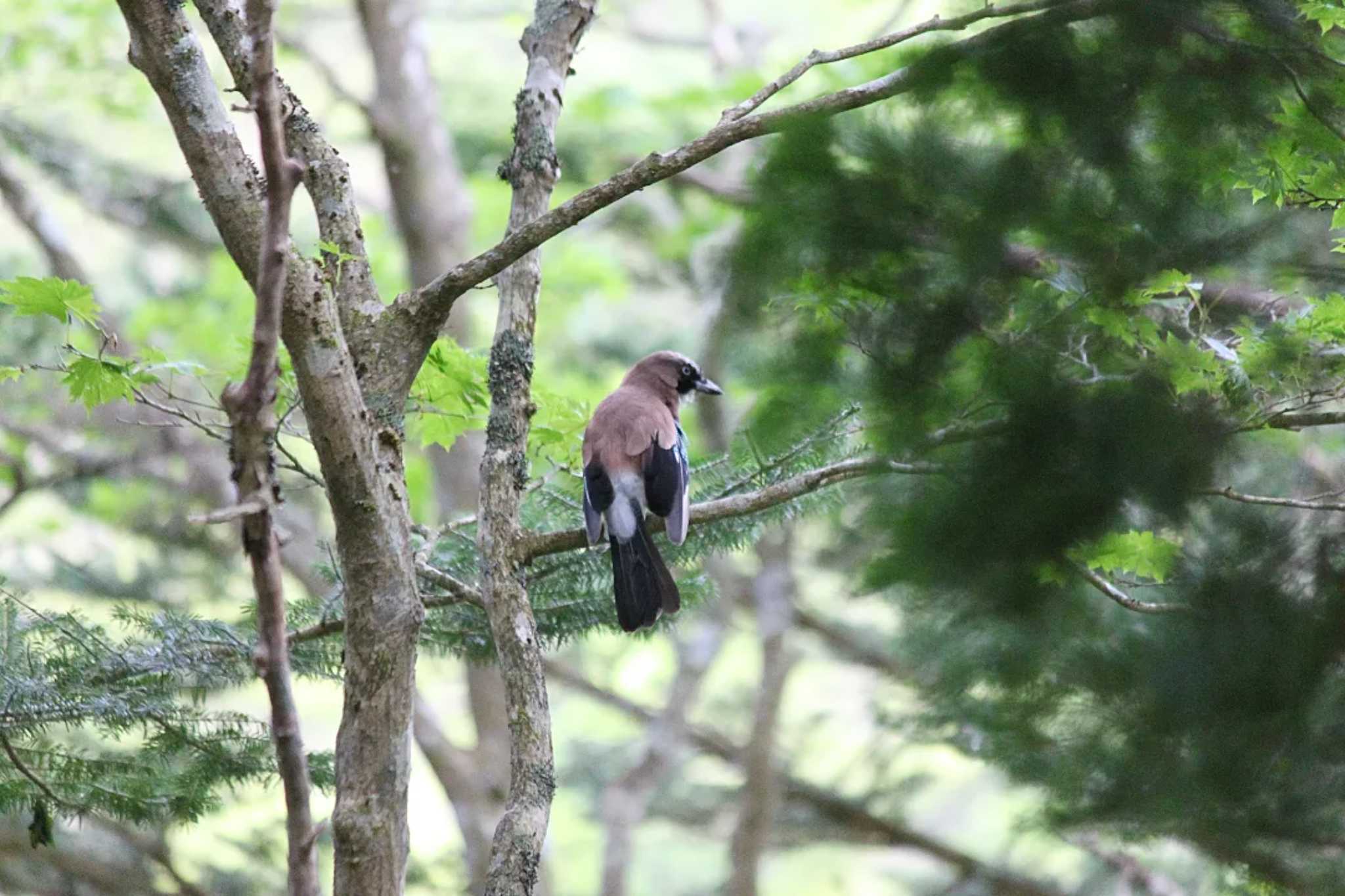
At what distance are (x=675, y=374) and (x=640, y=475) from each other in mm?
1594

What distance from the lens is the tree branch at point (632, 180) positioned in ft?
9.06

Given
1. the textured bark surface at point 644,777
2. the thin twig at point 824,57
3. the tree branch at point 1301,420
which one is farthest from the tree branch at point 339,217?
the textured bark surface at point 644,777

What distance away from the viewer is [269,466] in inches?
93.8

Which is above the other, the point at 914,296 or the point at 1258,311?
the point at 1258,311

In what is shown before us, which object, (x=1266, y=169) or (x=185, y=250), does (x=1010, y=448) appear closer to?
(x=1266, y=169)

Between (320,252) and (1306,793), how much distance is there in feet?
10.0

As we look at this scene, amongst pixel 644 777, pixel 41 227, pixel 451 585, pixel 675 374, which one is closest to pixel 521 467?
pixel 451 585

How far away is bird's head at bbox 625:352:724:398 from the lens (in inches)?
267

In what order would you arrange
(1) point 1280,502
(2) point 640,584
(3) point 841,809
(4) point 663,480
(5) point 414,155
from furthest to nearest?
(3) point 841,809 < (5) point 414,155 < (4) point 663,480 < (2) point 640,584 < (1) point 1280,502

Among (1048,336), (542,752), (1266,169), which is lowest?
(542,752)

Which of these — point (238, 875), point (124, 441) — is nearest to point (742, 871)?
point (238, 875)

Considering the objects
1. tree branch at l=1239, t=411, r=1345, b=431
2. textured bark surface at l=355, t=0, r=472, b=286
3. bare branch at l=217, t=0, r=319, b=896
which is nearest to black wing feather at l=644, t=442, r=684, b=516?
tree branch at l=1239, t=411, r=1345, b=431

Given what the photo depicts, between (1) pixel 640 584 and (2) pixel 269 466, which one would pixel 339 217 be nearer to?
(2) pixel 269 466

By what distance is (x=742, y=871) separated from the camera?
30.6ft
